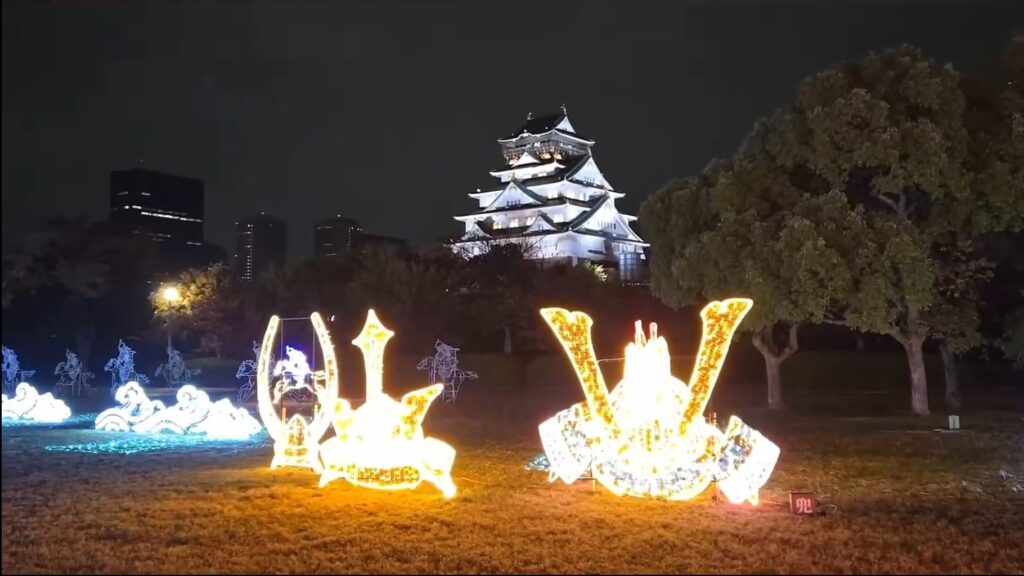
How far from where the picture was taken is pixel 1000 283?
2141 cm

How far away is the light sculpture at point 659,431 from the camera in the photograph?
825 centimetres

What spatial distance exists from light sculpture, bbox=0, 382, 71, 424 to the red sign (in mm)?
14620

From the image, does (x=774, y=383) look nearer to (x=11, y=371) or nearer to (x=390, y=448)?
(x=390, y=448)

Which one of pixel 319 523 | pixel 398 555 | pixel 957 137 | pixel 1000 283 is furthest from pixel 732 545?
pixel 1000 283

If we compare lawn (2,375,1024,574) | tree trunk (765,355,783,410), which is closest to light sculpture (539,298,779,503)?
lawn (2,375,1024,574)

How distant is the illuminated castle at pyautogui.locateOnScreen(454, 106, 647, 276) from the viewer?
48.6 meters

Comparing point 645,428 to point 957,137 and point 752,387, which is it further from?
point 752,387

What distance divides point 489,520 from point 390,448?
4.95ft

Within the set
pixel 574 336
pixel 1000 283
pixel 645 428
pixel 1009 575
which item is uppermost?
pixel 1000 283

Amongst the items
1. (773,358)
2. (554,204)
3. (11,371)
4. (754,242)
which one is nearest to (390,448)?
(754,242)

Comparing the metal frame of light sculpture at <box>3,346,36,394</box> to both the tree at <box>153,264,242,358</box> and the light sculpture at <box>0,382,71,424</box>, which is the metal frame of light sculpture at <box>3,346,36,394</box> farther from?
the tree at <box>153,264,242,358</box>

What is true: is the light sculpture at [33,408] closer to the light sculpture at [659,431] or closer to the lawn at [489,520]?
the lawn at [489,520]

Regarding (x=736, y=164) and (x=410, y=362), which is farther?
(x=410, y=362)

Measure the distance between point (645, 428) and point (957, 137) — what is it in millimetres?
10703
